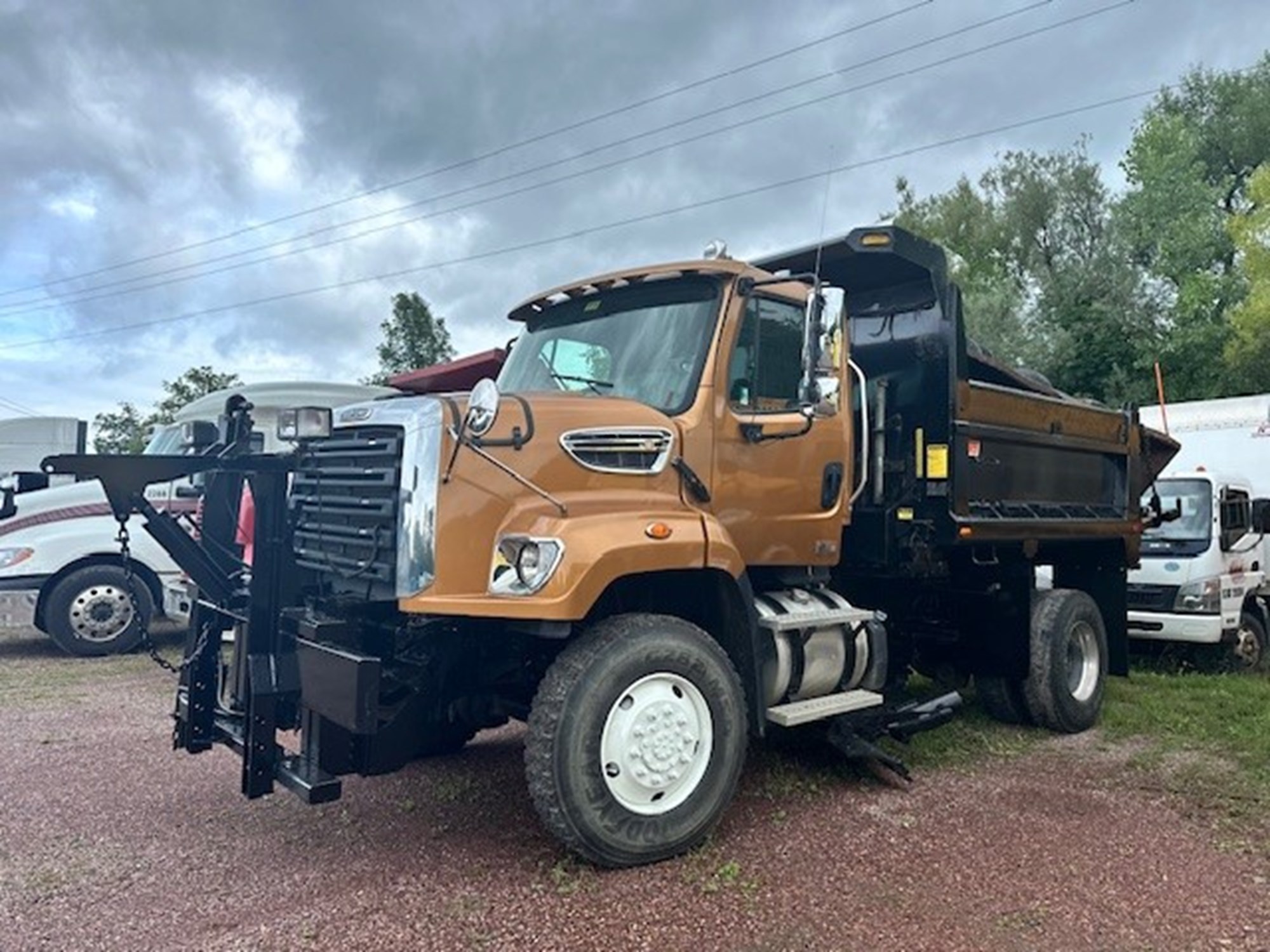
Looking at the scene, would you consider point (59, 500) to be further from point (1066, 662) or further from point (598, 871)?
point (1066, 662)

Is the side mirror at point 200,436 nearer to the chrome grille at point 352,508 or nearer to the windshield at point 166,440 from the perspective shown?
the chrome grille at point 352,508

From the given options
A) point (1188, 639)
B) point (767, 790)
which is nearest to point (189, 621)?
point (767, 790)

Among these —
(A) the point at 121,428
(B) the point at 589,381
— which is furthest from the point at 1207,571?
(A) the point at 121,428

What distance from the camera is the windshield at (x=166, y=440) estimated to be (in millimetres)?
10539

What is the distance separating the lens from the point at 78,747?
20.4ft

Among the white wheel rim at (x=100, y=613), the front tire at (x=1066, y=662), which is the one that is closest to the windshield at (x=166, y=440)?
the white wheel rim at (x=100, y=613)

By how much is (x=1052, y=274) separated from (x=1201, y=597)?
20964 millimetres

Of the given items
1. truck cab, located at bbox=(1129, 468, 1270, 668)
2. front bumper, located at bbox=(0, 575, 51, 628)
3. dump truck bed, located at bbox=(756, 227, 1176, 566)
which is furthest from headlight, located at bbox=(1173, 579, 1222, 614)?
front bumper, located at bbox=(0, 575, 51, 628)

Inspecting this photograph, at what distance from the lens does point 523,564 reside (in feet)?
13.1

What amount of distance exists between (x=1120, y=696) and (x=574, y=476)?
5679mm

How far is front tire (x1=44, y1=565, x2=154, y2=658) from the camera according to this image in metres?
9.38

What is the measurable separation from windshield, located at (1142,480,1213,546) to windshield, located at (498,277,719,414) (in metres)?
6.38

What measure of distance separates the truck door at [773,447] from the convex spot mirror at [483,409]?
47.6 inches

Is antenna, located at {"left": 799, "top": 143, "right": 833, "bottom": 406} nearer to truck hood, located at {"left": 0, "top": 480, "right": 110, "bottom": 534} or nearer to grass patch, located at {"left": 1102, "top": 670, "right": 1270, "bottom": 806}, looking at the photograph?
grass patch, located at {"left": 1102, "top": 670, "right": 1270, "bottom": 806}
